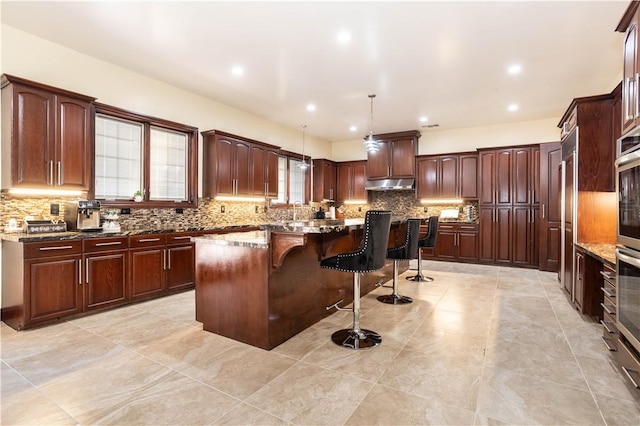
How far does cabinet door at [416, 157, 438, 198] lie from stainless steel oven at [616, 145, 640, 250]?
5.15 meters

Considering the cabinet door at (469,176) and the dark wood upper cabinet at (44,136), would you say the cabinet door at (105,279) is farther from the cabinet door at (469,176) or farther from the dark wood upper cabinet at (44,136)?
the cabinet door at (469,176)

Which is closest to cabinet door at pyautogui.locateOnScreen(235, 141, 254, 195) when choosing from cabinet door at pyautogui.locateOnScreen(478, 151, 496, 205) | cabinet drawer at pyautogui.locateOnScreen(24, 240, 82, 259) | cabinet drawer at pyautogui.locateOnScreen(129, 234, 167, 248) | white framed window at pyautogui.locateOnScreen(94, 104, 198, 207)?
white framed window at pyautogui.locateOnScreen(94, 104, 198, 207)

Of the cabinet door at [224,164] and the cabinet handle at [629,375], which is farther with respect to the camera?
the cabinet door at [224,164]

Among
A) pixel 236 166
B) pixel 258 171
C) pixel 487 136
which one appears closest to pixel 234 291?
pixel 236 166

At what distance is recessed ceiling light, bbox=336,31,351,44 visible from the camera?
11.5 feet

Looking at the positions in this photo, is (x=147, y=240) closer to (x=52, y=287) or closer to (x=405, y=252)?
(x=52, y=287)

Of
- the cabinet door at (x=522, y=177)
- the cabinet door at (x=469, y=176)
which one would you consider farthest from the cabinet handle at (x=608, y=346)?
the cabinet door at (x=469, y=176)

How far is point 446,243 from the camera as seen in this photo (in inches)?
286

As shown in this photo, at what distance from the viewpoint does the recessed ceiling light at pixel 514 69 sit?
4.26 metres

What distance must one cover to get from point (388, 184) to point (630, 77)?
5456mm

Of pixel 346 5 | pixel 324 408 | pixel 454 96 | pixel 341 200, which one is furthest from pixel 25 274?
pixel 341 200

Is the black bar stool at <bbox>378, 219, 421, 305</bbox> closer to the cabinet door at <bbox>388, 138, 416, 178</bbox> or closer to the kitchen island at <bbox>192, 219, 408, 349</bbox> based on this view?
the kitchen island at <bbox>192, 219, 408, 349</bbox>

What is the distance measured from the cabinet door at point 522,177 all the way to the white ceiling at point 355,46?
1188 mm

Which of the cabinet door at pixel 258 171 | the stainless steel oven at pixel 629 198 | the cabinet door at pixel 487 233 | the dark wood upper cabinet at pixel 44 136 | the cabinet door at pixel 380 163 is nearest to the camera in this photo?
the stainless steel oven at pixel 629 198
